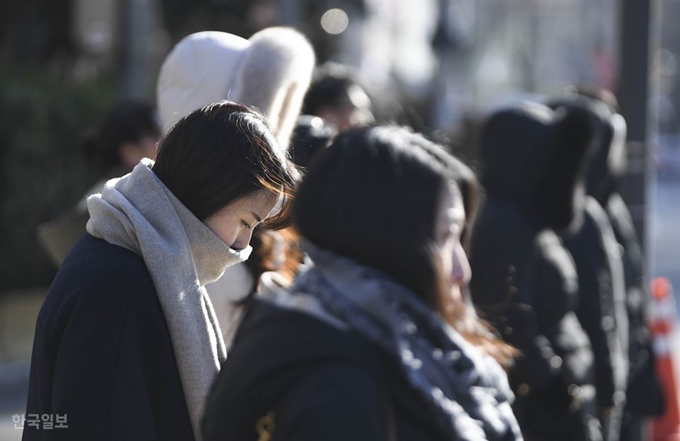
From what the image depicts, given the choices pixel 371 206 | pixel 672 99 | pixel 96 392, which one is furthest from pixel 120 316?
pixel 672 99

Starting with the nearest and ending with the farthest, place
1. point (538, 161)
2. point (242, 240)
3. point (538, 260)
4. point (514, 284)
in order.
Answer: point (242, 240) → point (514, 284) → point (538, 260) → point (538, 161)

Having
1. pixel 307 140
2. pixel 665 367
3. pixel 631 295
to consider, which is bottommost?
pixel 665 367

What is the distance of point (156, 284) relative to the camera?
241 centimetres

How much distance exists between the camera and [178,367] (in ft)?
8.03

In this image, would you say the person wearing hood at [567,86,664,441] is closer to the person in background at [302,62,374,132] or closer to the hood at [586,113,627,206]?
the hood at [586,113,627,206]

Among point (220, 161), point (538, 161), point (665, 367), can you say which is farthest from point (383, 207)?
point (665, 367)

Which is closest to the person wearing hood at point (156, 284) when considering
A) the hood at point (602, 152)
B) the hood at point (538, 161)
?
the hood at point (538, 161)

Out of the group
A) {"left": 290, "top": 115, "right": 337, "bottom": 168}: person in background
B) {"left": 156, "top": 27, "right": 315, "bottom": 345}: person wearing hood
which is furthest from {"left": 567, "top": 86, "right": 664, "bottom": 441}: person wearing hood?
{"left": 156, "top": 27, "right": 315, "bottom": 345}: person wearing hood

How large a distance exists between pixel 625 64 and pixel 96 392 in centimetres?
418

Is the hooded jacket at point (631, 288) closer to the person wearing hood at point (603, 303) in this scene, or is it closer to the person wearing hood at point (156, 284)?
the person wearing hood at point (603, 303)

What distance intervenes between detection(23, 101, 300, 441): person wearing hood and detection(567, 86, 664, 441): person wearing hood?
3.02 meters

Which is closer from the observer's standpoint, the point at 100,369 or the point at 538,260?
the point at 100,369

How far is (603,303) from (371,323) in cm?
307

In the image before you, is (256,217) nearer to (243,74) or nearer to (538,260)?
(243,74)
